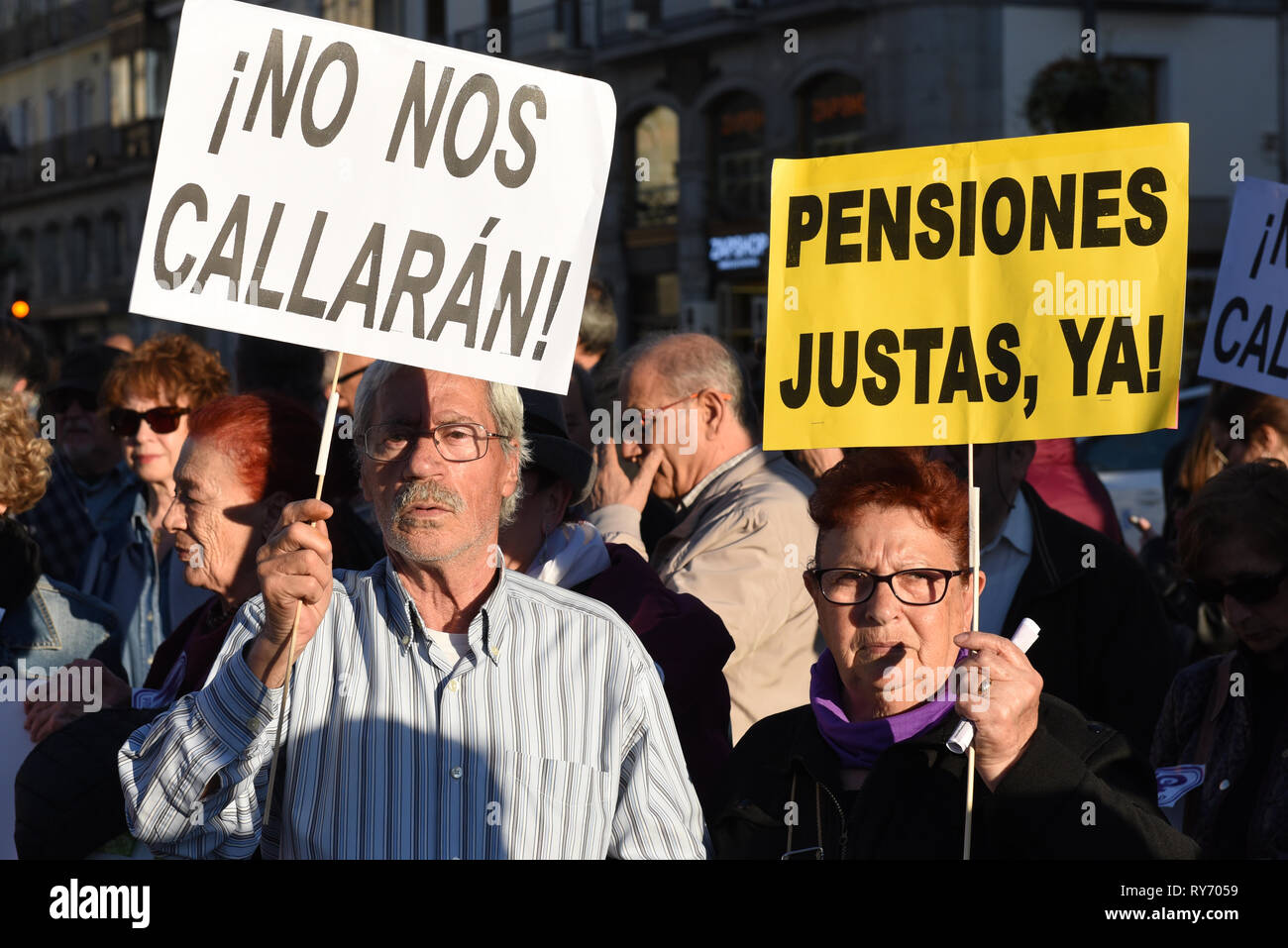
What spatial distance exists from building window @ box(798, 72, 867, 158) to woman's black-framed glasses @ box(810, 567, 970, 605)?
65.2 feet

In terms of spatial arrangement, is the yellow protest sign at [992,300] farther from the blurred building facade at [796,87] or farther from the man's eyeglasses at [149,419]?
the blurred building facade at [796,87]

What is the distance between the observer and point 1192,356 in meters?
17.5

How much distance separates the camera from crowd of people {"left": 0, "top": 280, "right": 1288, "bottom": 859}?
2.60 metres

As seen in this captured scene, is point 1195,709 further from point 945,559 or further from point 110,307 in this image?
point 110,307

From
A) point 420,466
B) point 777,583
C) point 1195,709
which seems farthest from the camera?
point 777,583

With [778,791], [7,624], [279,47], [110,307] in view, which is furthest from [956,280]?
[110,307]

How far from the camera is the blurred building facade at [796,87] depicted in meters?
21.7

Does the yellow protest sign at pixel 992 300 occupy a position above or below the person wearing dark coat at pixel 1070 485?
above

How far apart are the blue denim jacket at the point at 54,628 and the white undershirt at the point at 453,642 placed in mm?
1317

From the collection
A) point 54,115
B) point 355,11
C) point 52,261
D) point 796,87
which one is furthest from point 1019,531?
point 54,115

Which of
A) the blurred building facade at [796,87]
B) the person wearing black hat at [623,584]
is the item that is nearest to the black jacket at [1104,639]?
the person wearing black hat at [623,584]

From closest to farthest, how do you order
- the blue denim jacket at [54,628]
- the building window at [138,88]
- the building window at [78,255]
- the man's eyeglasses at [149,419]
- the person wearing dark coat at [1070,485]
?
the blue denim jacket at [54,628], the person wearing dark coat at [1070,485], the man's eyeglasses at [149,419], the building window at [138,88], the building window at [78,255]

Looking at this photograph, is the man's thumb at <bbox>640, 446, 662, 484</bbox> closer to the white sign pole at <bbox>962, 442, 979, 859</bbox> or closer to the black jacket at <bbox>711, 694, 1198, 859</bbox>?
the black jacket at <bbox>711, 694, 1198, 859</bbox>

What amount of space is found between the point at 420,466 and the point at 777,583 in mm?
1319
